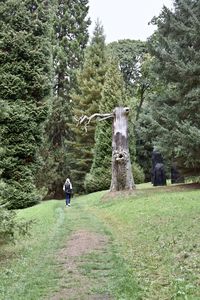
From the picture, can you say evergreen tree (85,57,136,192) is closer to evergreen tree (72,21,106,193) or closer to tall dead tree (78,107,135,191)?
evergreen tree (72,21,106,193)

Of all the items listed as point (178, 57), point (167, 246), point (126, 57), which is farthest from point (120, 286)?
point (126, 57)

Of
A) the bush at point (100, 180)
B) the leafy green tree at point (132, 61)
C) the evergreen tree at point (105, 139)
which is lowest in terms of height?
the bush at point (100, 180)

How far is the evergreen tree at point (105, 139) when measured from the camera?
103 ft

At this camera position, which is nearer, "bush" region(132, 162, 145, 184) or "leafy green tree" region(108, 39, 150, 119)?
"bush" region(132, 162, 145, 184)

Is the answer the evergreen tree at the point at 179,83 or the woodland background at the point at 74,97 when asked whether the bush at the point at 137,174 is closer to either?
the woodland background at the point at 74,97

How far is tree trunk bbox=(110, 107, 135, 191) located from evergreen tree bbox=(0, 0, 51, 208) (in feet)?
20.1

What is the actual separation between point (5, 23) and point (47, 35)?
3.07 meters

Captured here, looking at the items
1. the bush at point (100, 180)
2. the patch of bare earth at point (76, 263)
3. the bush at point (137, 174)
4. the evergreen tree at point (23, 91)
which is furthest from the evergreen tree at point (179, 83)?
the bush at point (137, 174)

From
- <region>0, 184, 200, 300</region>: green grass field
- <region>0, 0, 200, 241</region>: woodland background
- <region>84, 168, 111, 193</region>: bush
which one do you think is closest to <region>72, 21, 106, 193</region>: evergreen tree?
<region>0, 0, 200, 241</region>: woodland background

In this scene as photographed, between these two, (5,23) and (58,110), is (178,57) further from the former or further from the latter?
(58,110)

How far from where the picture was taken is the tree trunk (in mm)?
22875

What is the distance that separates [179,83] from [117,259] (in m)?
14.5

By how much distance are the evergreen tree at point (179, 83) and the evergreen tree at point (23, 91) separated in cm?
818

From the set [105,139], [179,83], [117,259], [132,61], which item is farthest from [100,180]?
[132,61]
